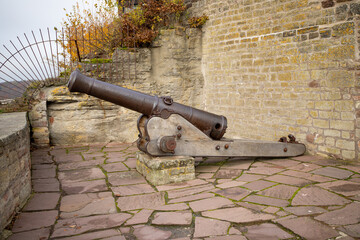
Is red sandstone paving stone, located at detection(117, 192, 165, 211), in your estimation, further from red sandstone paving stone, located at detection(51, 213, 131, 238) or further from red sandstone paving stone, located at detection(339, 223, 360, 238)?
red sandstone paving stone, located at detection(339, 223, 360, 238)

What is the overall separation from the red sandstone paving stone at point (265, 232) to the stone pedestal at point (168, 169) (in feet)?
5.12

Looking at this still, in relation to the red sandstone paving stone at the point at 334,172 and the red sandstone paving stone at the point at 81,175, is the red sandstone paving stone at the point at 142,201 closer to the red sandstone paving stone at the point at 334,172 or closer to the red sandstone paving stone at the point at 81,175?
the red sandstone paving stone at the point at 81,175

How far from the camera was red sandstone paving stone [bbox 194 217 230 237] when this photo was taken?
2.71 meters

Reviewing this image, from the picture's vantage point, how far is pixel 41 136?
6648 mm

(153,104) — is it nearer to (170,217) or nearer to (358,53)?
(170,217)

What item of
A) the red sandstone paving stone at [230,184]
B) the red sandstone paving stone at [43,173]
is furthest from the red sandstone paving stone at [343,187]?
the red sandstone paving stone at [43,173]

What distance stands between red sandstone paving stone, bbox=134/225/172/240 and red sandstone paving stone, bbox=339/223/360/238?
154 centimetres

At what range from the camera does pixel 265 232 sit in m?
2.70

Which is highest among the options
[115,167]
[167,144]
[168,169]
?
[167,144]

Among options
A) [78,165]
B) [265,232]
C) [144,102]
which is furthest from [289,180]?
[78,165]

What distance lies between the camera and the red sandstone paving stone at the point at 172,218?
2.95 m

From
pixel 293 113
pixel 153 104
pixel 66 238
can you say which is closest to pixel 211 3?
pixel 293 113

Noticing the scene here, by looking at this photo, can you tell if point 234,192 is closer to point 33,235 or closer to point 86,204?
point 86,204

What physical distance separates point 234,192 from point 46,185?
8.43 ft
